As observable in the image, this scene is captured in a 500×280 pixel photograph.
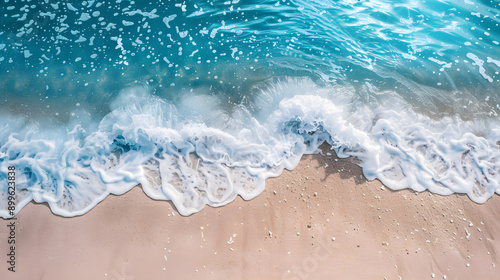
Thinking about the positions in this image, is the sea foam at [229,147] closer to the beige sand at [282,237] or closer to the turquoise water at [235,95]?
the turquoise water at [235,95]

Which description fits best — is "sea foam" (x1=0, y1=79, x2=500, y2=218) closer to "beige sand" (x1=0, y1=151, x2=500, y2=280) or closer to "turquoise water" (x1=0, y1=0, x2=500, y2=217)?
"turquoise water" (x1=0, y1=0, x2=500, y2=217)

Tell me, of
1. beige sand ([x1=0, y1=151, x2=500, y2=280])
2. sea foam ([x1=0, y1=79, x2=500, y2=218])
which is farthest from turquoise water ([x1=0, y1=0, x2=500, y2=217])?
beige sand ([x1=0, y1=151, x2=500, y2=280])

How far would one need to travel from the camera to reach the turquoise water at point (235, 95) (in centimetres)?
462

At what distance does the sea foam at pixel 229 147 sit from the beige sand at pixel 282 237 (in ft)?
0.75

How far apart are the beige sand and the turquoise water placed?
0.87ft

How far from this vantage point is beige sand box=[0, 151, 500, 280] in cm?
393

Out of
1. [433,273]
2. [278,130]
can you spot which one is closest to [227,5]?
[278,130]

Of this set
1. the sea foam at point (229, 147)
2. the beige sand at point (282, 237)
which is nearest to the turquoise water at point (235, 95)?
the sea foam at point (229, 147)

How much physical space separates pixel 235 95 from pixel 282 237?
2773 millimetres

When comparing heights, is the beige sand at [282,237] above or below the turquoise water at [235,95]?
below

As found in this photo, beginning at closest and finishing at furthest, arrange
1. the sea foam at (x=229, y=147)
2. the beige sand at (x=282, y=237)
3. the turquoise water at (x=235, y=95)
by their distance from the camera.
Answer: the beige sand at (x=282, y=237), the sea foam at (x=229, y=147), the turquoise water at (x=235, y=95)

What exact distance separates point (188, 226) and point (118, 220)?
44.7 inches

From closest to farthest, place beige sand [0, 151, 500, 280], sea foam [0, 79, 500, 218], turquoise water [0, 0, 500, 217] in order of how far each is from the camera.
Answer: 1. beige sand [0, 151, 500, 280]
2. sea foam [0, 79, 500, 218]
3. turquoise water [0, 0, 500, 217]

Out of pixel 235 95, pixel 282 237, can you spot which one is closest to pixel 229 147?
pixel 235 95
